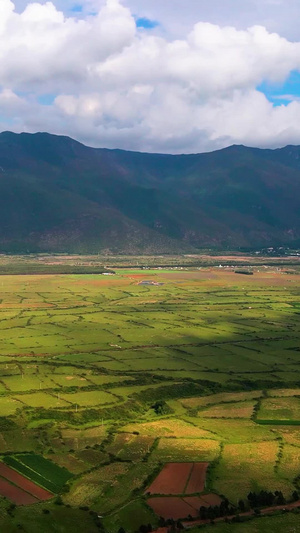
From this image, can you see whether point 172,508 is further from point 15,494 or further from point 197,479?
point 15,494

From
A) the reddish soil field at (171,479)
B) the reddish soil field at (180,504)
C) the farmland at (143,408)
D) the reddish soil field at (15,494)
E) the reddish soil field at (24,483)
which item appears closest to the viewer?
the reddish soil field at (180,504)

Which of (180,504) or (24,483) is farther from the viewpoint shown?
(24,483)

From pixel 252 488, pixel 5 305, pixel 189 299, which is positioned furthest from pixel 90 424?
pixel 189 299

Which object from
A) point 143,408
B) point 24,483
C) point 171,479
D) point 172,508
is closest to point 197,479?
point 171,479

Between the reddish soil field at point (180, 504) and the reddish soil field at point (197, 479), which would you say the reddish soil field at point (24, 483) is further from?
the reddish soil field at point (197, 479)

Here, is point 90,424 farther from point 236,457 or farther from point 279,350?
point 279,350

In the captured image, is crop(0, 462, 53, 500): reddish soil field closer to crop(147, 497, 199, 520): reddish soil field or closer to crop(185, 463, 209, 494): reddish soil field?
crop(147, 497, 199, 520): reddish soil field

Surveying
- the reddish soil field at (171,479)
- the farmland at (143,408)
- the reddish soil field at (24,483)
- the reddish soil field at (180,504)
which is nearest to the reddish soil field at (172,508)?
→ the reddish soil field at (180,504)
